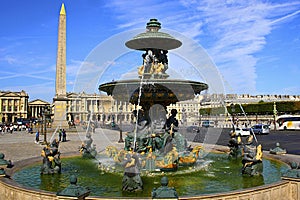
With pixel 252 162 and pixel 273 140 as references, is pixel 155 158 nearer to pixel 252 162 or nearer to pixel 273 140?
pixel 252 162

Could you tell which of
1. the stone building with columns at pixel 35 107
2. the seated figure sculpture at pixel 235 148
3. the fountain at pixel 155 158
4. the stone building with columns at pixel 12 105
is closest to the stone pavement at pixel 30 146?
the fountain at pixel 155 158

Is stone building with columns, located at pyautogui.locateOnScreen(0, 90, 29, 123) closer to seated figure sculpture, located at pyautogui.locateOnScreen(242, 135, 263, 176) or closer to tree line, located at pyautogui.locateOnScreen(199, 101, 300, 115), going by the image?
tree line, located at pyautogui.locateOnScreen(199, 101, 300, 115)

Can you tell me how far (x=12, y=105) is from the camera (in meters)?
128

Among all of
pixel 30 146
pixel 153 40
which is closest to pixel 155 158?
pixel 153 40

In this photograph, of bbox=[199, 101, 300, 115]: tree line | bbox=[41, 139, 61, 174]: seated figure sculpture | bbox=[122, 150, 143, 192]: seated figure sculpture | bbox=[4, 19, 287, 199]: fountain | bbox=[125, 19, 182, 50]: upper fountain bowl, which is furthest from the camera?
bbox=[199, 101, 300, 115]: tree line

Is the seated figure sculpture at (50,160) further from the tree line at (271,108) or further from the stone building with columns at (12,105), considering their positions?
the stone building with columns at (12,105)

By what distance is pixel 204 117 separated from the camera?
9238 cm

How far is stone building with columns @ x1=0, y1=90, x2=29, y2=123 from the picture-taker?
415 ft

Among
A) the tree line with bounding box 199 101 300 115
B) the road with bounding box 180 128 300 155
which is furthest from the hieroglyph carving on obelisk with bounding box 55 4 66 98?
the tree line with bounding box 199 101 300 115

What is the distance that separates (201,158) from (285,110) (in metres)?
57.8

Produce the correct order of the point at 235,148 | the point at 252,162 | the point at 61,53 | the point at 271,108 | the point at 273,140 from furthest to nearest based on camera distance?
the point at 271,108 → the point at 61,53 → the point at 273,140 → the point at 235,148 → the point at 252,162

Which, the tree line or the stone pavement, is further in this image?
the tree line

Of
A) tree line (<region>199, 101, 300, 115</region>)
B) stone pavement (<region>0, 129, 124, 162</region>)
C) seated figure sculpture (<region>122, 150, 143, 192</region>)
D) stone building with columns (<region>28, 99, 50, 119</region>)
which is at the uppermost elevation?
stone building with columns (<region>28, 99, 50, 119</region>)

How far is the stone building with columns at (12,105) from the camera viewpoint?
126375 mm
